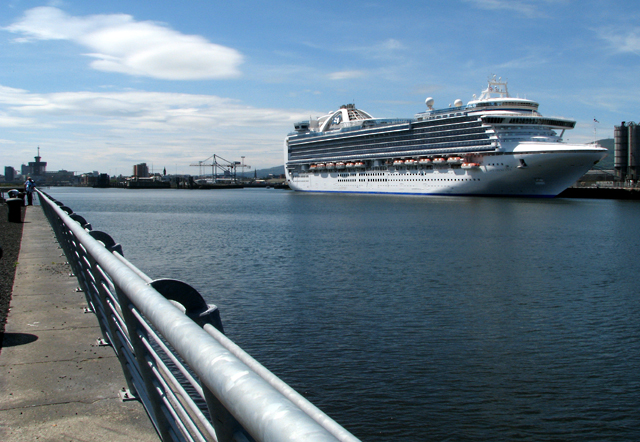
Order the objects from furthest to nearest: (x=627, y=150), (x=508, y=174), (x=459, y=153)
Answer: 1. (x=627, y=150)
2. (x=459, y=153)
3. (x=508, y=174)

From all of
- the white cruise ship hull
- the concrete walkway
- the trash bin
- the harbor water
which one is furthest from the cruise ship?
the concrete walkway

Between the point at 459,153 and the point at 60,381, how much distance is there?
71.3 metres

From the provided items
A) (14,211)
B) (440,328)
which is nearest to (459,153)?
(14,211)

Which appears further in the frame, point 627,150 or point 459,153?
point 627,150

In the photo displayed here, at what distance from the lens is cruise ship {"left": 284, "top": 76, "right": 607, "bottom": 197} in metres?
63.4

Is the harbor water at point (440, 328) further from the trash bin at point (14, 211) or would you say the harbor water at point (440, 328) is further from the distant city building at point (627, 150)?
the distant city building at point (627, 150)

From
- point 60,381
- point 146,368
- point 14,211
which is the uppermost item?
point 14,211

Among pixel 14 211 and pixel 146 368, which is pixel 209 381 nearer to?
pixel 146 368

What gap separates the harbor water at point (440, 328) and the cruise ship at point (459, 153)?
3809 cm

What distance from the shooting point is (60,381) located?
4.44m

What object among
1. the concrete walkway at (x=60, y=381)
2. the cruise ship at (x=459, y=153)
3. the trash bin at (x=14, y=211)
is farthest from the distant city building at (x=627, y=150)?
the concrete walkway at (x=60, y=381)

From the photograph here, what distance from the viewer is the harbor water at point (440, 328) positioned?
795 cm

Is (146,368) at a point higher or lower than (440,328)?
higher

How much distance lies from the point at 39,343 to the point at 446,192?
71.7 meters
